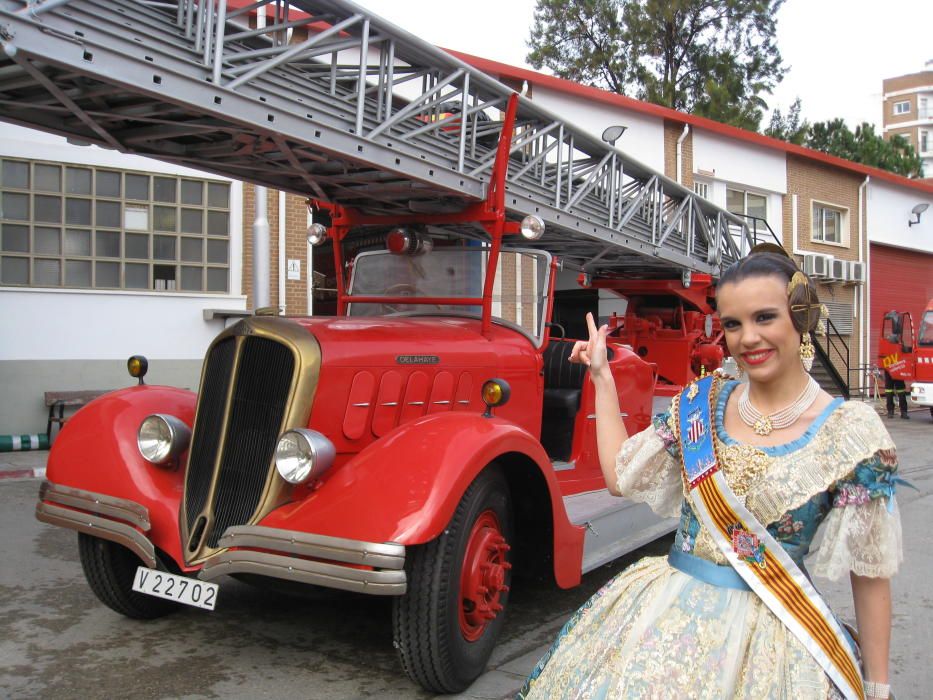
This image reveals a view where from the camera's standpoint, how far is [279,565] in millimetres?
3178

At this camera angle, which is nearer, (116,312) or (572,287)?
(572,287)

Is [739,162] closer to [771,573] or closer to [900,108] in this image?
[771,573]

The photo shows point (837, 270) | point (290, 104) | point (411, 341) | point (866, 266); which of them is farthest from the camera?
point (866, 266)

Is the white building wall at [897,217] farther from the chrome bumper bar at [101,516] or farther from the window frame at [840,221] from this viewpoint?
the chrome bumper bar at [101,516]

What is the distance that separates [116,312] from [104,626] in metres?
7.11

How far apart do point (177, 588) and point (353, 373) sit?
3.83ft

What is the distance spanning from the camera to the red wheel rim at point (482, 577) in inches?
140

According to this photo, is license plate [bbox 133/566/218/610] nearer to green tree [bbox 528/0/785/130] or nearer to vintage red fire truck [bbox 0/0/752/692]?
vintage red fire truck [bbox 0/0/752/692]

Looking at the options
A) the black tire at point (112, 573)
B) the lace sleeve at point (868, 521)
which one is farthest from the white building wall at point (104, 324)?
the lace sleeve at point (868, 521)

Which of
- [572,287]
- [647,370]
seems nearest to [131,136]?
[647,370]

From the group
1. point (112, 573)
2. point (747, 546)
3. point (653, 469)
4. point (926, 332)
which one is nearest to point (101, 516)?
point (112, 573)

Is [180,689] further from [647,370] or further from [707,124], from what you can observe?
[707,124]

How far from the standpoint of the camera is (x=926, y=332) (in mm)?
15195

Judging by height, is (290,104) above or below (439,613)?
above
